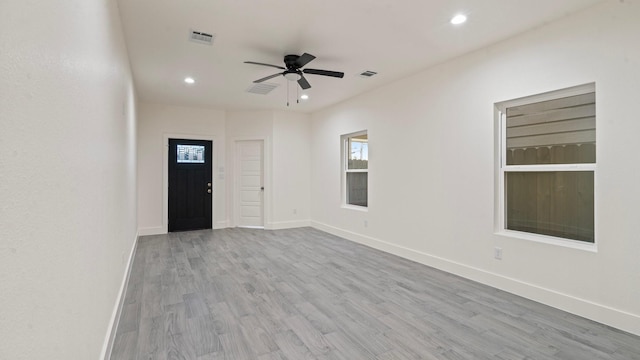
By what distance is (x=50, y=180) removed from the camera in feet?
3.16

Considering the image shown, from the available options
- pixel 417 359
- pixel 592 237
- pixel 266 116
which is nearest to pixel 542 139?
pixel 592 237

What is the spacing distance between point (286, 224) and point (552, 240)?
5.19 meters

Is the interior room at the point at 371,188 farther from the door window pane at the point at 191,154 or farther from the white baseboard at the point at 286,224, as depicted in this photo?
the door window pane at the point at 191,154

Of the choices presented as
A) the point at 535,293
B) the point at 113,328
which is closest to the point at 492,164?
the point at 535,293

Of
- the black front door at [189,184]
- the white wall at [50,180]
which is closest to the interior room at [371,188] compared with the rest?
the white wall at [50,180]

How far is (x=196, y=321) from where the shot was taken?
102 inches

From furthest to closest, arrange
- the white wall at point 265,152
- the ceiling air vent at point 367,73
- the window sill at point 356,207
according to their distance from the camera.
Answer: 1. the white wall at point 265,152
2. the window sill at point 356,207
3. the ceiling air vent at point 367,73

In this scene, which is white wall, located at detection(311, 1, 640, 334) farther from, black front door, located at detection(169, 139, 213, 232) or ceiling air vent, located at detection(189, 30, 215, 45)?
black front door, located at detection(169, 139, 213, 232)

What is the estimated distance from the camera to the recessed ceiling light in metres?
2.91

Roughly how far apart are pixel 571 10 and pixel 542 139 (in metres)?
1.21

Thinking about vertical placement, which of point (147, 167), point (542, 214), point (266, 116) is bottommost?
point (542, 214)

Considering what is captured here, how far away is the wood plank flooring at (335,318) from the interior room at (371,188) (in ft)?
0.07

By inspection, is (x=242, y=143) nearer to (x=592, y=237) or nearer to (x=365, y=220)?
(x=365, y=220)

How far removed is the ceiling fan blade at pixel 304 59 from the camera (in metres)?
3.34
